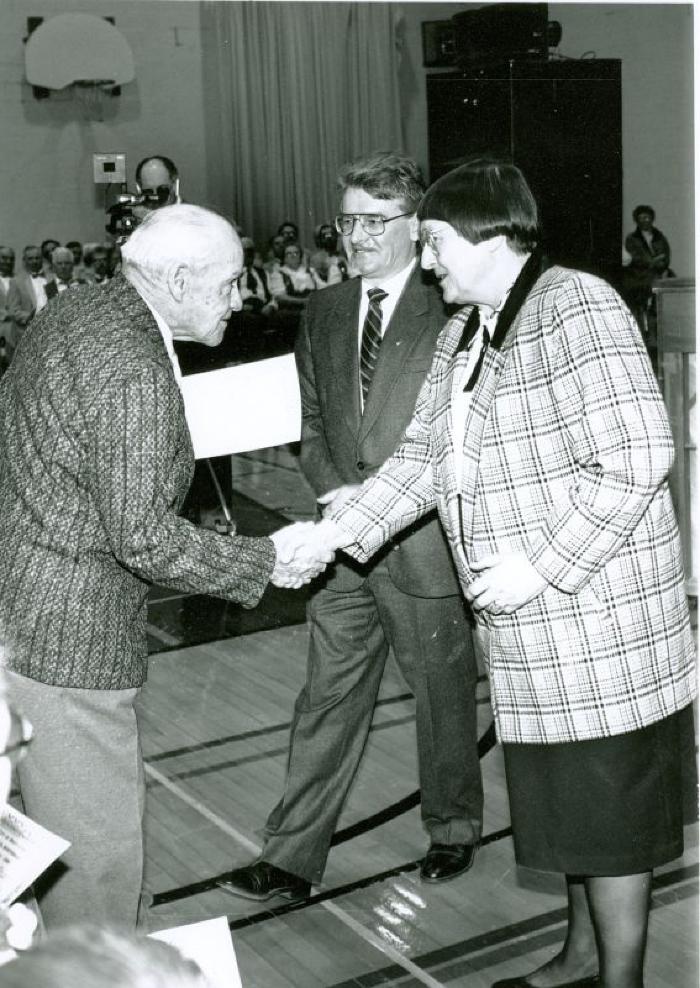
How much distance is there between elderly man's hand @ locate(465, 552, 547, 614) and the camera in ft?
7.21

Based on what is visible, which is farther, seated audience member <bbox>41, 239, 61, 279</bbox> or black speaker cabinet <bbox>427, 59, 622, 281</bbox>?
seated audience member <bbox>41, 239, 61, 279</bbox>

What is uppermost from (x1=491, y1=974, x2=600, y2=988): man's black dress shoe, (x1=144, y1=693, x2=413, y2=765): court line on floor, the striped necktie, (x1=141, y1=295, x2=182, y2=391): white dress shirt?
(x1=141, y1=295, x2=182, y2=391): white dress shirt

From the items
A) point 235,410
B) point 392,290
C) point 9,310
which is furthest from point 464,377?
point 9,310

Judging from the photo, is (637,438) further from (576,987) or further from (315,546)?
(576,987)

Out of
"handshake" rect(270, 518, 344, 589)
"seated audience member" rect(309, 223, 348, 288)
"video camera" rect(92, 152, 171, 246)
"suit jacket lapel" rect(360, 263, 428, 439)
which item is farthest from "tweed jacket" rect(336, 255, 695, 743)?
"seated audience member" rect(309, 223, 348, 288)

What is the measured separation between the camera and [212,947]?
1606 millimetres

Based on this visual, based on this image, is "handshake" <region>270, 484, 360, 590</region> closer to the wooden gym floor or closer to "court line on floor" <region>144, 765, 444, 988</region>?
the wooden gym floor

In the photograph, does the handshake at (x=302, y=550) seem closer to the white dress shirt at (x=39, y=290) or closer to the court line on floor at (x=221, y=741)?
the court line on floor at (x=221, y=741)

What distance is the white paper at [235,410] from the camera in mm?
2875

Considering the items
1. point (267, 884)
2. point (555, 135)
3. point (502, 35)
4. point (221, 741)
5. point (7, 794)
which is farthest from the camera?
point (502, 35)

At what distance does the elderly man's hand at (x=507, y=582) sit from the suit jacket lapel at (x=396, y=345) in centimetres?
91

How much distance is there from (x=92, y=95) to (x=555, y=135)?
12.2m

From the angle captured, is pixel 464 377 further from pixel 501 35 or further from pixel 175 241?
pixel 501 35

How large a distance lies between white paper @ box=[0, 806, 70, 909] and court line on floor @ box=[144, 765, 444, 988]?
1.39 metres
